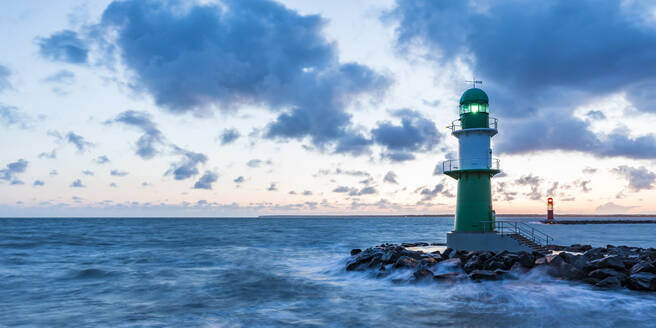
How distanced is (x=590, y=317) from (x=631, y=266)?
20.5ft

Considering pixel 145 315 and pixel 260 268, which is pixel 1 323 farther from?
pixel 260 268

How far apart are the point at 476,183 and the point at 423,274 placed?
6.57 m

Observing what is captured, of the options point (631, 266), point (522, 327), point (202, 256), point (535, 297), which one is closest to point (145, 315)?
point (522, 327)

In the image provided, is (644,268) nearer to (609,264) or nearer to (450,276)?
(609,264)

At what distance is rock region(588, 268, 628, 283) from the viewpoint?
509 inches

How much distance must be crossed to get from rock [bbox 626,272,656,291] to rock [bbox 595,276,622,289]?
250mm

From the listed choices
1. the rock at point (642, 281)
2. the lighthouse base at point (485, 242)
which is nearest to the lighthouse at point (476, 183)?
the lighthouse base at point (485, 242)

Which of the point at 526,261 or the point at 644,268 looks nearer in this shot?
the point at 644,268

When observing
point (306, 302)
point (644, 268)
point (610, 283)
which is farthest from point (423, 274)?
point (644, 268)

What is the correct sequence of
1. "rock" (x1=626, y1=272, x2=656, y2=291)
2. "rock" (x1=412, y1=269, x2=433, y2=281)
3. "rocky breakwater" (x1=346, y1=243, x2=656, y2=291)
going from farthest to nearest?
"rock" (x1=412, y1=269, x2=433, y2=281) → "rocky breakwater" (x1=346, y1=243, x2=656, y2=291) → "rock" (x1=626, y1=272, x2=656, y2=291)

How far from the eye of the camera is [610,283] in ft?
41.5

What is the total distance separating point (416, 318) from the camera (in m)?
10.6

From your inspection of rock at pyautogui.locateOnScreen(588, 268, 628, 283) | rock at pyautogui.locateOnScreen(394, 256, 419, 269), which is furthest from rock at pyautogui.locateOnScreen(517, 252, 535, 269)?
rock at pyautogui.locateOnScreen(394, 256, 419, 269)

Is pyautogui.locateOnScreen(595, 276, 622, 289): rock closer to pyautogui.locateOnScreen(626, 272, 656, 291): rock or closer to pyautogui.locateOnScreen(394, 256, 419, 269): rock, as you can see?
pyautogui.locateOnScreen(626, 272, 656, 291): rock
